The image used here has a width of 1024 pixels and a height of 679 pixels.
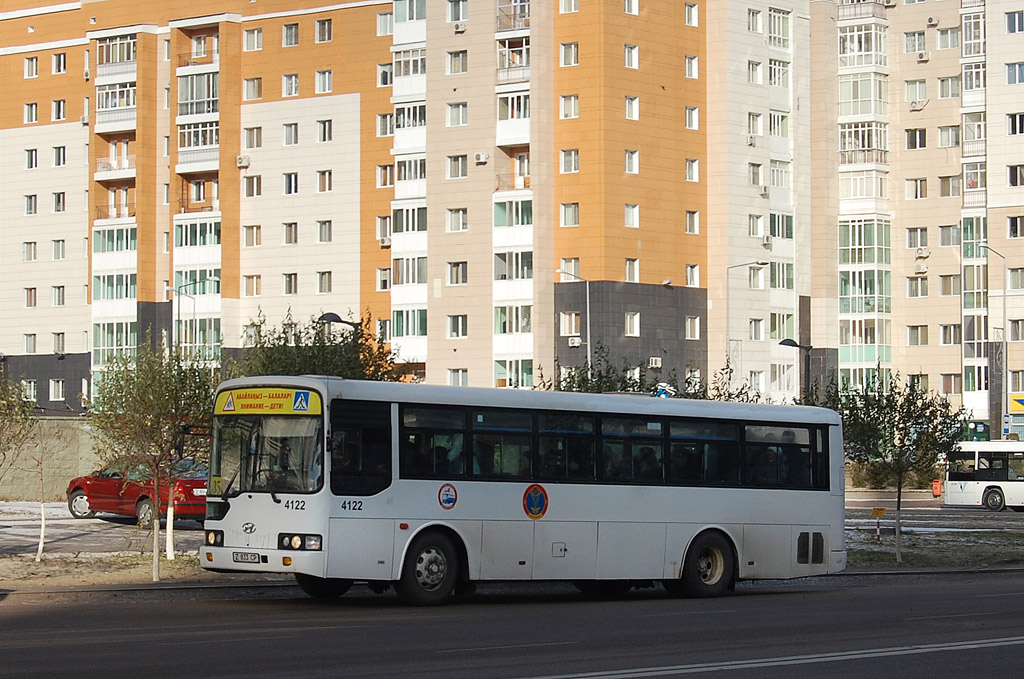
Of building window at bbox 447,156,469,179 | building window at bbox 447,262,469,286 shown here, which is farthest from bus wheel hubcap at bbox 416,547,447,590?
building window at bbox 447,156,469,179

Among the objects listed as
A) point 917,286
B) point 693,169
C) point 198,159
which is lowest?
point 917,286

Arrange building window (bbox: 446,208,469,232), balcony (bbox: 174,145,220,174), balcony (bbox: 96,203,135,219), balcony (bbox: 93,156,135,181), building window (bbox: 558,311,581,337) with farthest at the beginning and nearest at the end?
balcony (bbox: 96,203,135,219), balcony (bbox: 93,156,135,181), balcony (bbox: 174,145,220,174), building window (bbox: 446,208,469,232), building window (bbox: 558,311,581,337)

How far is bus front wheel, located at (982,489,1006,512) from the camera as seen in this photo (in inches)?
2415

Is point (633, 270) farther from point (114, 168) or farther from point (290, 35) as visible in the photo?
point (114, 168)

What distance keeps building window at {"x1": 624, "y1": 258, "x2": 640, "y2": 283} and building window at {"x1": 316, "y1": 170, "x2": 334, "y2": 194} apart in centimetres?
1604

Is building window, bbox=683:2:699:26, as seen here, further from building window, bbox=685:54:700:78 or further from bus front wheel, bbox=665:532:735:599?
bus front wheel, bbox=665:532:735:599

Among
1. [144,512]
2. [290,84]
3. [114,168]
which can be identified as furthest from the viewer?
[114,168]

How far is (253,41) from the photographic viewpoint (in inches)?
3236

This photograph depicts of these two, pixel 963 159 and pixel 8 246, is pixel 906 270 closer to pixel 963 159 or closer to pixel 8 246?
pixel 963 159

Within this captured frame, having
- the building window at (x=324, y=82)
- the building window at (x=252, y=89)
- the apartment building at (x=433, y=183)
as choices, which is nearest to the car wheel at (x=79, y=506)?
the apartment building at (x=433, y=183)

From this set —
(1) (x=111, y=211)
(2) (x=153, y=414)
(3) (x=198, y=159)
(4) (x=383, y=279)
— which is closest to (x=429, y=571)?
(2) (x=153, y=414)

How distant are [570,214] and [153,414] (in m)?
49.3

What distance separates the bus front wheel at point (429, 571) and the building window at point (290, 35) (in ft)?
209

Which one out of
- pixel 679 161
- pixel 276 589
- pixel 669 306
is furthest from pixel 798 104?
A: pixel 276 589
